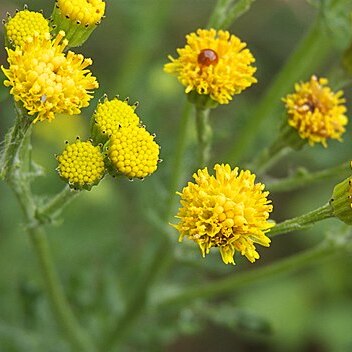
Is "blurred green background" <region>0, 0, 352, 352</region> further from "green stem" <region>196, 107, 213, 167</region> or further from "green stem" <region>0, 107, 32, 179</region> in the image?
"green stem" <region>196, 107, 213, 167</region>

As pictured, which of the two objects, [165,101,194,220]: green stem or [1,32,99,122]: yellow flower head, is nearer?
[1,32,99,122]: yellow flower head

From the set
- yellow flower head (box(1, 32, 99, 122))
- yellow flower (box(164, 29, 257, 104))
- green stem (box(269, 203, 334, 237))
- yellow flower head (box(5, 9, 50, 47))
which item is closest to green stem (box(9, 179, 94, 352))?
yellow flower head (box(1, 32, 99, 122))

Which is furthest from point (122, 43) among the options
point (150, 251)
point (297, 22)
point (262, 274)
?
point (262, 274)

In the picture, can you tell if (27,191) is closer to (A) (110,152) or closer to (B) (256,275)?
(A) (110,152)

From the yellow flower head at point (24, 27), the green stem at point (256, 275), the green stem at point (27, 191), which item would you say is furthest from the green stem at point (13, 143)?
the green stem at point (256, 275)

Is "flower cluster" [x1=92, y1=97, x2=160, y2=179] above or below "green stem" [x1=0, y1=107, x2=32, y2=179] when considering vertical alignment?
above

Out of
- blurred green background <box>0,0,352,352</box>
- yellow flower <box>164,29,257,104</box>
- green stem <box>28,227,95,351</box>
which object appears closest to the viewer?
yellow flower <box>164,29,257,104</box>

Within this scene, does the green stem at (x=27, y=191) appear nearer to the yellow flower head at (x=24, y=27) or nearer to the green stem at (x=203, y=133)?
the yellow flower head at (x=24, y=27)

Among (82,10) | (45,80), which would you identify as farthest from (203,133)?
(45,80)
